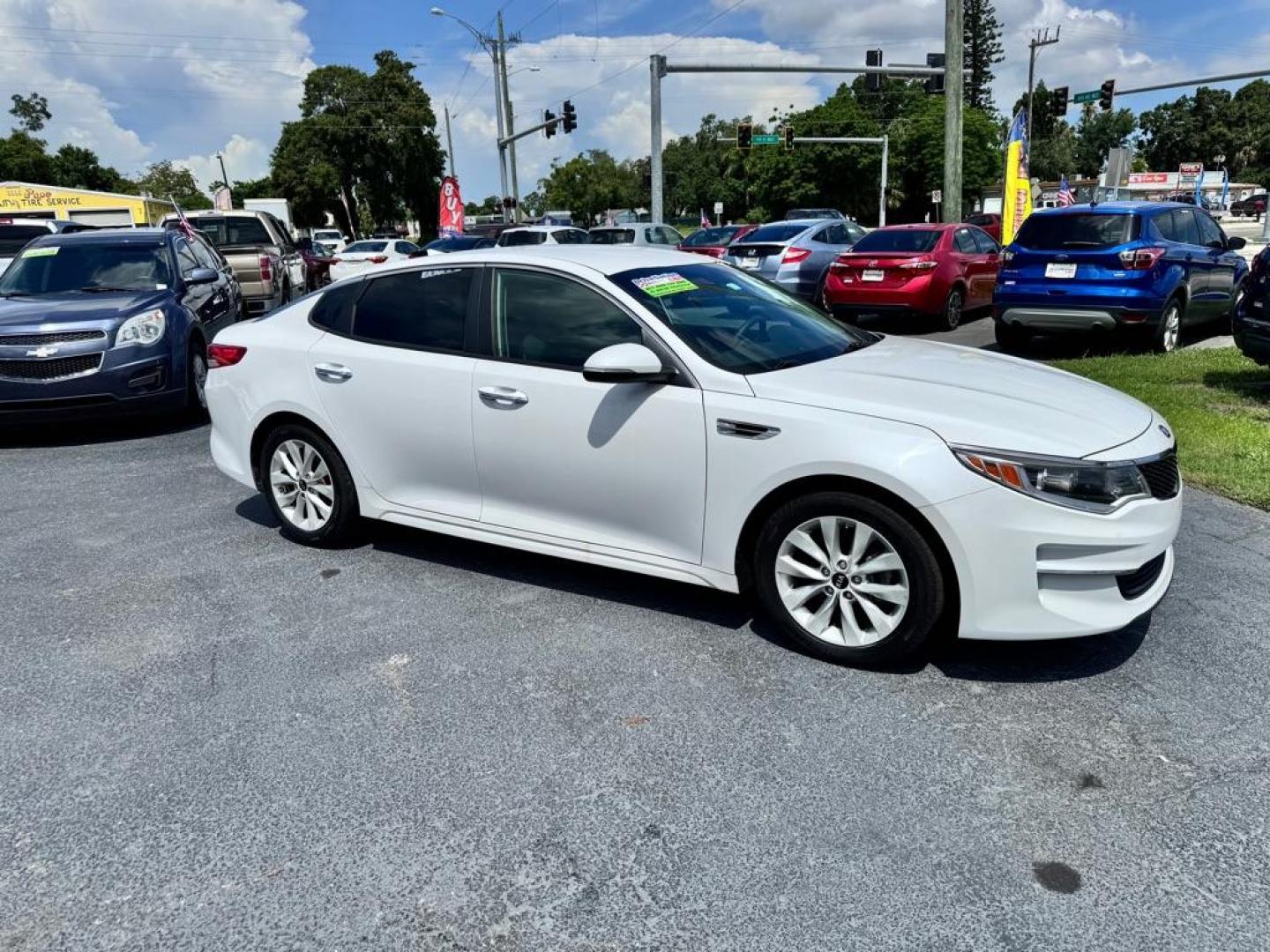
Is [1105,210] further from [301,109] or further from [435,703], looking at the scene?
[301,109]

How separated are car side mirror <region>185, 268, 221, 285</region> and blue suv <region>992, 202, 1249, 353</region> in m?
8.29

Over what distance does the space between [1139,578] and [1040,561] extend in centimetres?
A: 50

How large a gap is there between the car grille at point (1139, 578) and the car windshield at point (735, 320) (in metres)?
1.48

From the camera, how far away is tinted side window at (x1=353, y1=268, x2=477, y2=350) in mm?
4520

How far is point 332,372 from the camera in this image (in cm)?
476

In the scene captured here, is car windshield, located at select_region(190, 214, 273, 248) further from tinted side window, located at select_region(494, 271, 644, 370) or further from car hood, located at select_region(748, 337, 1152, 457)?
car hood, located at select_region(748, 337, 1152, 457)

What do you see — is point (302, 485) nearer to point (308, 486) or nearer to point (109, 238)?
point (308, 486)

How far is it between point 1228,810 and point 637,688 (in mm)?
1881

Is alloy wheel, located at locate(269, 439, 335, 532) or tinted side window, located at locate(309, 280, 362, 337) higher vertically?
tinted side window, located at locate(309, 280, 362, 337)

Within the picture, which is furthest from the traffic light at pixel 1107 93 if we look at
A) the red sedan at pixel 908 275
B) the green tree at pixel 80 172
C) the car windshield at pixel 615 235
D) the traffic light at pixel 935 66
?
the green tree at pixel 80 172

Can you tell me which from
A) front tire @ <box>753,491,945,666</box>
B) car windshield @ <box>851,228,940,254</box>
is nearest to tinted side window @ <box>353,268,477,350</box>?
front tire @ <box>753,491,945,666</box>

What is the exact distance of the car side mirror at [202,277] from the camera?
29.0 feet

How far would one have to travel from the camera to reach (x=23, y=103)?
75188 mm

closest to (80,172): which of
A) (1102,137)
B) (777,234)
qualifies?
(777,234)
